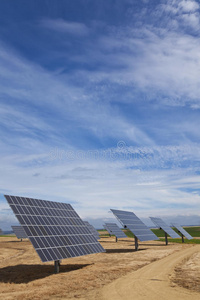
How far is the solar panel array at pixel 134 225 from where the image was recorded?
41.6 m

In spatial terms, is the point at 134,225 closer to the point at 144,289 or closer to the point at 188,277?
the point at 188,277

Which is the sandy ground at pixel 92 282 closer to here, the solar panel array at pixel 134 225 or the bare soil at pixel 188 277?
the bare soil at pixel 188 277

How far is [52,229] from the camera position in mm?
24281

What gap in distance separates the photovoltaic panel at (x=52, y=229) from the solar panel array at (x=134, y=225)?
45.4 ft

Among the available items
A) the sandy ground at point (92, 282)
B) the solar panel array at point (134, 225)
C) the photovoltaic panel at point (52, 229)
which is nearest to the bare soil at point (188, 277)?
the sandy ground at point (92, 282)

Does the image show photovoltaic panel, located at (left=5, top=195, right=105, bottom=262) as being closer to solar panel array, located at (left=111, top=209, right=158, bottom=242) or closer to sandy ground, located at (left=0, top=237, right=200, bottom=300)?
sandy ground, located at (left=0, top=237, right=200, bottom=300)

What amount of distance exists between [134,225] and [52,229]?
23198mm

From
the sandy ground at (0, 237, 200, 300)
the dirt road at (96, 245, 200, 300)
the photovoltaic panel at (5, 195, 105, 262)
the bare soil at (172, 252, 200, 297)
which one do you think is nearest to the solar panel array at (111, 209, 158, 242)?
the photovoltaic panel at (5, 195, 105, 262)

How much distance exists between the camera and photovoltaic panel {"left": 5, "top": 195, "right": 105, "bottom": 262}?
21.5 metres

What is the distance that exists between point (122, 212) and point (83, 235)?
64.6ft

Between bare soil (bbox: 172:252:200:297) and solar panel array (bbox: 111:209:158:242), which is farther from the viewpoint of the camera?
solar panel array (bbox: 111:209:158:242)

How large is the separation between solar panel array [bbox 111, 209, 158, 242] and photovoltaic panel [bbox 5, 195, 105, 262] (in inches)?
544

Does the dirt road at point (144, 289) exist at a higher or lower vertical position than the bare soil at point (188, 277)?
lower

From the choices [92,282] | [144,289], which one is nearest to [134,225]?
[92,282]
